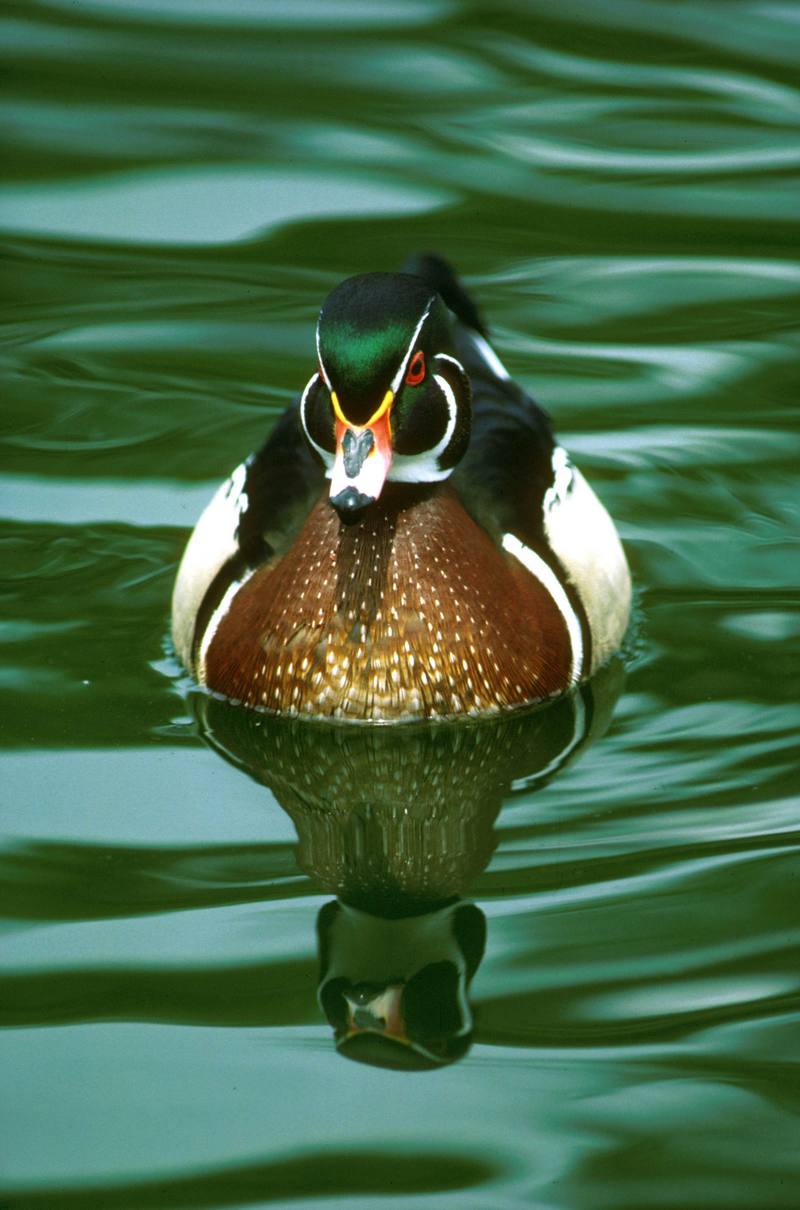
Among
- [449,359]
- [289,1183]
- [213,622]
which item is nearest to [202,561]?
[213,622]

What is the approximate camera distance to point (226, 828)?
5.66 metres

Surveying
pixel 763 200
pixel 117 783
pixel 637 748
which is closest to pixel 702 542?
pixel 637 748

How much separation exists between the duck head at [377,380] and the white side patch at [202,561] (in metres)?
0.79

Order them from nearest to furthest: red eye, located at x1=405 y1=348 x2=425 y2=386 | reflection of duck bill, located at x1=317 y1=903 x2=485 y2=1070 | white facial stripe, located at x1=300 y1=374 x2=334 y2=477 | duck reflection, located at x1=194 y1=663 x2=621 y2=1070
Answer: reflection of duck bill, located at x1=317 y1=903 x2=485 y2=1070, duck reflection, located at x1=194 y1=663 x2=621 y2=1070, red eye, located at x1=405 y1=348 x2=425 y2=386, white facial stripe, located at x1=300 y1=374 x2=334 y2=477

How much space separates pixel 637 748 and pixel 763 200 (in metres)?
4.83

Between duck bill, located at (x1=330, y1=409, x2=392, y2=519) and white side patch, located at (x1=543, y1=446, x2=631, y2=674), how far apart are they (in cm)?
109

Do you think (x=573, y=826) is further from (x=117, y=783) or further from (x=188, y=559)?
(x=188, y=559)

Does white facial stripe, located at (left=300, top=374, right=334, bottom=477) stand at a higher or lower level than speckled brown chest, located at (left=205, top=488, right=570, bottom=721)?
higher

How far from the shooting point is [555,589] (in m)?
6.64

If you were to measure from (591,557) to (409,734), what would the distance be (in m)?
1.02

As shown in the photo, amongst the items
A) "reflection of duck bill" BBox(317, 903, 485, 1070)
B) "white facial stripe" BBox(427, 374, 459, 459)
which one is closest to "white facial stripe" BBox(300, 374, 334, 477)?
"white facial stripe" BBox(427, 374, 459, 459)

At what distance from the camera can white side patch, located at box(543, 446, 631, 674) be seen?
265 inches

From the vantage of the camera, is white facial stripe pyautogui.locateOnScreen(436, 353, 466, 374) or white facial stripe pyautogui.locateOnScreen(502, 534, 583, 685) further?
white facial stripe pyautogui.locateOnScreen(502, 534, 583, 685)

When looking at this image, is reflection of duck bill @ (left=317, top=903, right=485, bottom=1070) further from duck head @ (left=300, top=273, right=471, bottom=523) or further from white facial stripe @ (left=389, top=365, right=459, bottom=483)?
white facial stripe @ (left=389, top=365, right=459, bottom=483)
